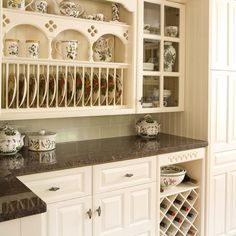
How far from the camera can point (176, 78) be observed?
2.63 meters

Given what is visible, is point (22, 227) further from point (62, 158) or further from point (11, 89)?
point (11, 89)

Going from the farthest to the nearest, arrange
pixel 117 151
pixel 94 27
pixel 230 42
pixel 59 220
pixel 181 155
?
pixel 230 42
pixel 181 155
pixel 94 27
pixel 117 151
pixel 59 220

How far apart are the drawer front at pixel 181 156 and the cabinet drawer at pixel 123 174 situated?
0.08 m

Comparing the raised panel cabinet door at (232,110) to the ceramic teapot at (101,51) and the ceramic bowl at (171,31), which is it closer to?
the ceramic bowl at (171,31)

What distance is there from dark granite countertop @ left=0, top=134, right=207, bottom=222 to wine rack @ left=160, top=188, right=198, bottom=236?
41 centimetres

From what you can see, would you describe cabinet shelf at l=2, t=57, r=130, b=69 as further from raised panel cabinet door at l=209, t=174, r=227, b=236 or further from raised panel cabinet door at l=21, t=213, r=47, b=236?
raised panel cabinet door at l=209, t=174, r=227, b=236

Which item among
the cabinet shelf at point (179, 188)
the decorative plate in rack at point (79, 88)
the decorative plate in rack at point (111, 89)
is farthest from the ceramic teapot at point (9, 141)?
the cabinet shelf at point (179, 188)

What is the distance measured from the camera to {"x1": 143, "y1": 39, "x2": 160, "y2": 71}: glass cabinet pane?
2428 mm

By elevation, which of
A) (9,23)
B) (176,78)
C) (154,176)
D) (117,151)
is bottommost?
(154,176)

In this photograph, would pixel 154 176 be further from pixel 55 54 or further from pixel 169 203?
pixel 55 54

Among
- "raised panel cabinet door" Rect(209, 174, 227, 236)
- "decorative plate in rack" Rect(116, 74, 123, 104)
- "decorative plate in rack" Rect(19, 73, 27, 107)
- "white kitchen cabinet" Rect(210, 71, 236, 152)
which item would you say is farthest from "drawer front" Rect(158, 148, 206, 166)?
"decorative plate in rack" Rect(19, 73, 27, 107)

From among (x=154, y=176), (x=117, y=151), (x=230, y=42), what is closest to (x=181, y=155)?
(x=154, y=176)

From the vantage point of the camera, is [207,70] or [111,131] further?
[111,131]

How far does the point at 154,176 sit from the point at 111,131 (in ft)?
2.02
